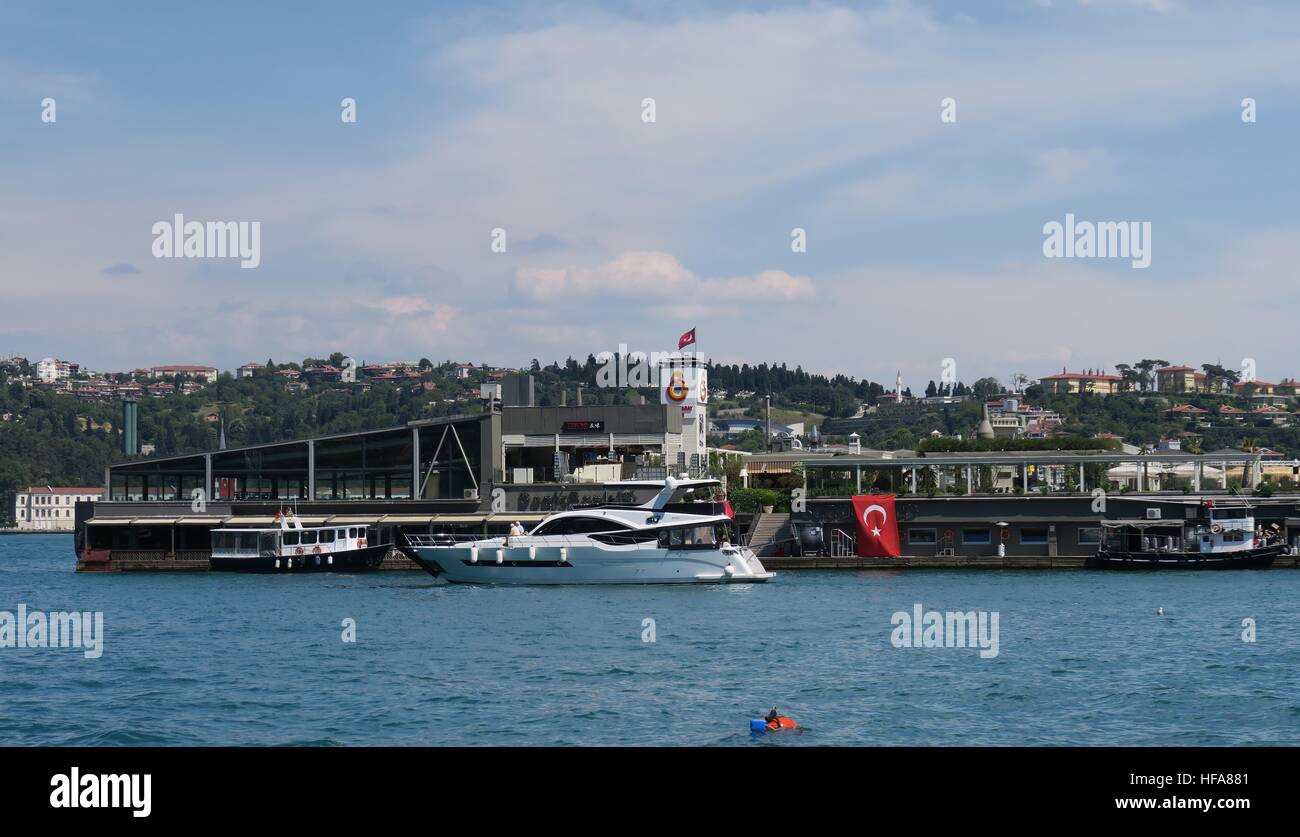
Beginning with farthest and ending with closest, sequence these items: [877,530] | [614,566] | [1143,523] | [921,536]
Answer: [921,536] → [877,530] → [1143,523] → [614,566]

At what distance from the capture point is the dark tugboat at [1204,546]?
72.6m

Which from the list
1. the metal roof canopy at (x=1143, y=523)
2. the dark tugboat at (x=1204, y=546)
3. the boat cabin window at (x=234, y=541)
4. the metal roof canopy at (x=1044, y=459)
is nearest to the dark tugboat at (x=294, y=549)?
the boat cabin window at (x=234, y=541)

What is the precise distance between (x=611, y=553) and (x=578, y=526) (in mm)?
2168

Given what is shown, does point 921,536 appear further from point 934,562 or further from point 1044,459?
point 1044,459

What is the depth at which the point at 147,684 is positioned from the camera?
34156 mm

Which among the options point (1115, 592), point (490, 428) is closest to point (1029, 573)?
point (1115, 592)

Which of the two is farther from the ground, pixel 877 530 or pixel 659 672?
pixel 877 530

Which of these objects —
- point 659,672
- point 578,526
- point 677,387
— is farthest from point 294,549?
point 659,672

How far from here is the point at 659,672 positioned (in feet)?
112

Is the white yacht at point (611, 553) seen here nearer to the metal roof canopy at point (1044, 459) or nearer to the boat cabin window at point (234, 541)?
the boat cabin window at point (234, 541)
